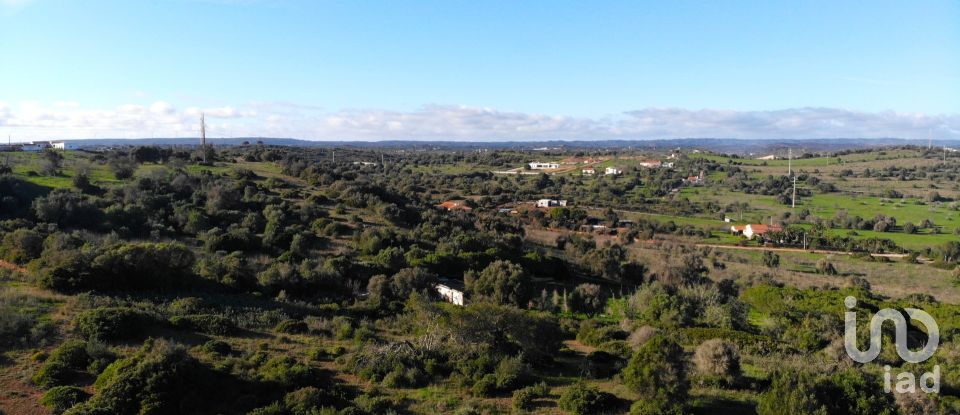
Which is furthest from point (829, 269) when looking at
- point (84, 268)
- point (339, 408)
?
point (84, 268)

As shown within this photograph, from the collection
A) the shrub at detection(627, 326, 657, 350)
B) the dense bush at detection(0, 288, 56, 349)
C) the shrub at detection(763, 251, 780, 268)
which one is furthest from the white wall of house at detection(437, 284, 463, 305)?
the shrub at detection(763, 251, 780, 268)

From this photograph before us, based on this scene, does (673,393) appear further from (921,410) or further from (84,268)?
(84,268)

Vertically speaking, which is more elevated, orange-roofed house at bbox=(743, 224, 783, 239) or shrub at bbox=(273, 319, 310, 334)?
shrub at bbox=(273, 319, 310, 334)

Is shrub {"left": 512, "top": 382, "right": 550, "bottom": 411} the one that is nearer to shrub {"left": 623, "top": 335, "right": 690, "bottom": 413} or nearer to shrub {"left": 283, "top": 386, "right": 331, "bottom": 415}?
shrub {"left": 623, "top": 335, "right": 690, "bottom": 413}

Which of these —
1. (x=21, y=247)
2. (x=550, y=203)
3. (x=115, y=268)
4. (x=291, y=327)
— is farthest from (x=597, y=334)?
(x=550, y=203)

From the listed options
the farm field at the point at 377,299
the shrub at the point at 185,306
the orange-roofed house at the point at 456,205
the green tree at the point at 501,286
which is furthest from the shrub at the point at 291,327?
the orange-roofed house at the point at 456,205

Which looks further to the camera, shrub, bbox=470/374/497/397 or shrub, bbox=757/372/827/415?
shrub, bbox=470/374/497/397
